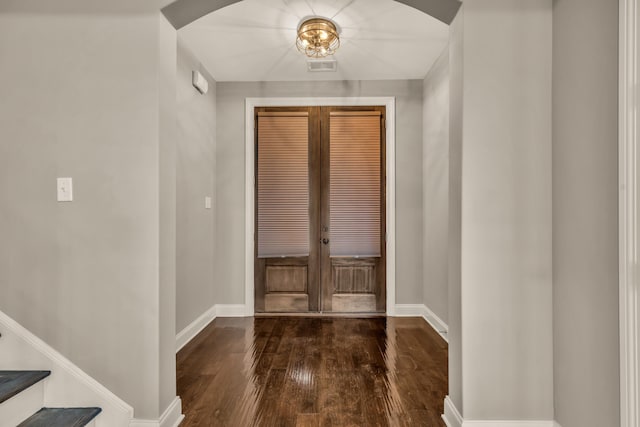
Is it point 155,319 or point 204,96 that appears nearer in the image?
point 155,319

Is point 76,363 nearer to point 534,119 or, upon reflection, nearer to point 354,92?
point 534,119

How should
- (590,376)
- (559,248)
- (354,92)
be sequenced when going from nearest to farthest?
(590,376) → (559,248) → (354,92)

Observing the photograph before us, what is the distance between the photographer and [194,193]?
355 centimetres

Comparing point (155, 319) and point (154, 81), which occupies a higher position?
point (154, 81)

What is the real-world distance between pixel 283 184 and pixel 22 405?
9.65ft

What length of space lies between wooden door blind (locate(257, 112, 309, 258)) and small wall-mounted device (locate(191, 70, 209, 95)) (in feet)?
2.32

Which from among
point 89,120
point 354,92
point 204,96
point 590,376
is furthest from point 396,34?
point 590,376

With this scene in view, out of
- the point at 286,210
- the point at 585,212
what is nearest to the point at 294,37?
the point at 286,210

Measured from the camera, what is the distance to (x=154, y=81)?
182 cm

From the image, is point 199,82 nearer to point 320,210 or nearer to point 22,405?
point 320,210

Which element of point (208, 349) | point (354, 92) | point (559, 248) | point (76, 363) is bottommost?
point (208, 349)

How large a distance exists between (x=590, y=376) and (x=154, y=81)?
7.68 ft

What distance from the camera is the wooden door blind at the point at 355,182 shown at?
165 inches

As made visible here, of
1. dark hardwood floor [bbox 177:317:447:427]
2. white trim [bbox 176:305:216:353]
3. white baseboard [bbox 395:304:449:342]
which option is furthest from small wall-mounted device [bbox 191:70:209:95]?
white baseboard [bbox 395:304:449:342]
